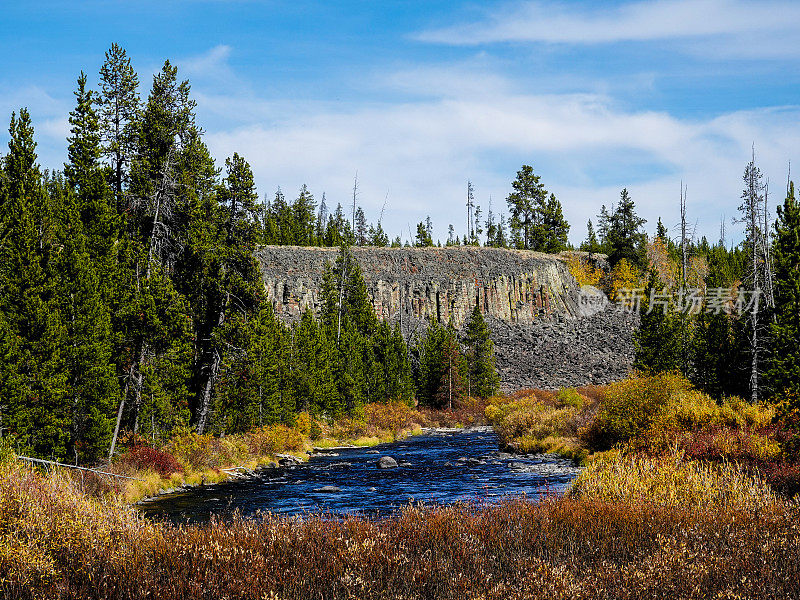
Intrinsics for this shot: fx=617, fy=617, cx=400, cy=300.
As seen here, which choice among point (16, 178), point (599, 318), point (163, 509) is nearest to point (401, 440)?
point (163, 509)

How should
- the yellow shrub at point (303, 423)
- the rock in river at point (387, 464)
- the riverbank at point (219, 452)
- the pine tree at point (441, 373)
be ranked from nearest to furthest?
the riverbank at point (219, 452) → the rock in river at point (387, 464) → the yellow shrub at point (303, 423) → the pine tree at point (441, 373)

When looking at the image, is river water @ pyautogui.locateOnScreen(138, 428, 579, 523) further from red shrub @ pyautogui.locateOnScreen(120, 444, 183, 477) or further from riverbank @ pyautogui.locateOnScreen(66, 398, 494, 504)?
red shrub @ pyautogui.locateOnScreen(120, 444, 183, 477)

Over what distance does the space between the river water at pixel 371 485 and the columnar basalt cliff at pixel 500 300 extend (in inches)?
1840

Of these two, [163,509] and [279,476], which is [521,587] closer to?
[163,509]

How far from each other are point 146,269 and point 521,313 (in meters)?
72.5

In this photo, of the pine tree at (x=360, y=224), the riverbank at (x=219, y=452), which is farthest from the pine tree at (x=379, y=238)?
the riverbank at (x=219, y=452)

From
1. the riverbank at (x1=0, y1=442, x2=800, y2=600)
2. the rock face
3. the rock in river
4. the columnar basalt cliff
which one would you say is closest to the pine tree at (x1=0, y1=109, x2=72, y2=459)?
the riverbank at (x1=0, y1=442, x2=800, y2=600)

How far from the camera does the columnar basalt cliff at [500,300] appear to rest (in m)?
84.1

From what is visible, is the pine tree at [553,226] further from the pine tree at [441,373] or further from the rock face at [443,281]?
the pine tree at [441,373]

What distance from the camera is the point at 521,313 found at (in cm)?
9562

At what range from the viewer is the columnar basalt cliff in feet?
276

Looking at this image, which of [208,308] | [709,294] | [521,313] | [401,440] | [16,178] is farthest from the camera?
[521,313]

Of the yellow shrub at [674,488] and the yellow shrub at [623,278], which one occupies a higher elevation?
the yellow shrub at [623,278]

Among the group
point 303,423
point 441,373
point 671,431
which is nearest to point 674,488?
point 671,431
